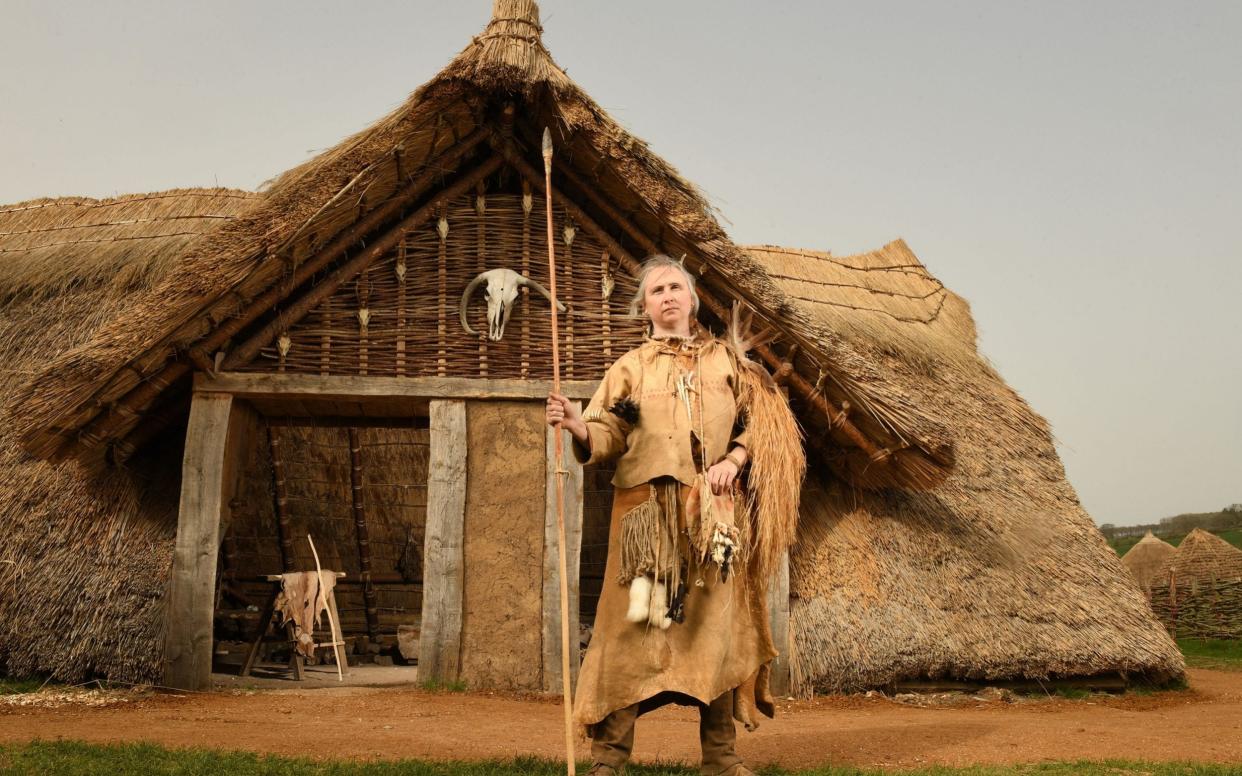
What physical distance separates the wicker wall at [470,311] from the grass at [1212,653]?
7921 mm

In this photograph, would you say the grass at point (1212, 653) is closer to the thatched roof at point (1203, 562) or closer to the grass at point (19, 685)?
the thatched roof at point (1203, 562)

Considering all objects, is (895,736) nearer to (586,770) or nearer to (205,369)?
(586,770)

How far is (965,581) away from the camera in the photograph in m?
8.39

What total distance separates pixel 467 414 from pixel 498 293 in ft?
2.78

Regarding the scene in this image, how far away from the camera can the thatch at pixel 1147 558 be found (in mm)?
16172

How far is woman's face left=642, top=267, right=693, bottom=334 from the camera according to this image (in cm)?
452

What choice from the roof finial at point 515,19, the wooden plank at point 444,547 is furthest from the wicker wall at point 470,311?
the roof finial at point 515,19

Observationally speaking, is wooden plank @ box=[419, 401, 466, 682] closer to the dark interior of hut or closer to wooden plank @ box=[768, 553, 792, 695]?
wooden plank @ box=[768, 553, 792, 695]

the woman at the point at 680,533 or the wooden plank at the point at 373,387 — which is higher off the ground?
the wooden plank at the point at 373,387

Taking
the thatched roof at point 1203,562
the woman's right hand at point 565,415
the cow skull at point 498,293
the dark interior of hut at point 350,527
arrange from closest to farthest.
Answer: the woman's right hand at point 565,415, the cow skull at point 498,293, the dark interior of hut at point 350,527, the thatched roof at point 1203,562

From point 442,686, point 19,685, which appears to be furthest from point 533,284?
point 19,685

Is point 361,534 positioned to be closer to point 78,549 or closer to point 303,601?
point 303,601

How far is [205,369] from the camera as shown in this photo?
24.2 feet

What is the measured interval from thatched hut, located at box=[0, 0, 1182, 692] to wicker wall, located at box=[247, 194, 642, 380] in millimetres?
16
